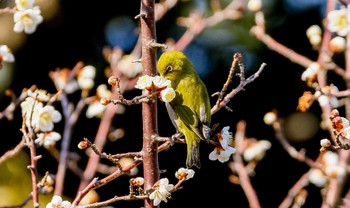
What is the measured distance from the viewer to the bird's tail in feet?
6.40

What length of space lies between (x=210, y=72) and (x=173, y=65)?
2.89 metres

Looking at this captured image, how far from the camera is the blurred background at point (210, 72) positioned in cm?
466

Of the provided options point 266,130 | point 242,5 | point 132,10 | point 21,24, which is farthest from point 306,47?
point 21,24

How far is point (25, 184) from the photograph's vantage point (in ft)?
11.4

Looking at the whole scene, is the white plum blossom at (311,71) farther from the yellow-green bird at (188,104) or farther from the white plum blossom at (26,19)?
the white plum blossom at (26,19)

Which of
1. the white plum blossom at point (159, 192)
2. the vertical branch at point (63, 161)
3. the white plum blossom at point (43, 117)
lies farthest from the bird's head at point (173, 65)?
the white plum blossom at point (159, 192)

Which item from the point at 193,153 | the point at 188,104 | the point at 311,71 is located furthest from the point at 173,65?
the point at 311,71

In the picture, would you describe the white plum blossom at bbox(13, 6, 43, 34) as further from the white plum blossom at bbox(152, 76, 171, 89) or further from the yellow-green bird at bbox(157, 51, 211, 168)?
the white plum blossom at bbox(152, 76, 171, 89)

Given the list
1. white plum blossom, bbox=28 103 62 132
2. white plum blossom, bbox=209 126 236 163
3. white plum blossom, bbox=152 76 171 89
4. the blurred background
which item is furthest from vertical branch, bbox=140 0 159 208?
the blurred background

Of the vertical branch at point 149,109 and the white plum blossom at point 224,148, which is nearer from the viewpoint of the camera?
the vertical branch at point 149,109

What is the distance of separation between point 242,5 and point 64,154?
3.98 ft

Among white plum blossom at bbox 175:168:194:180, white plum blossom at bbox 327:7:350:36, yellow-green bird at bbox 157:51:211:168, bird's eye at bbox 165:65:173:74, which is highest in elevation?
white plum blossom at bbox 327:7:350:36

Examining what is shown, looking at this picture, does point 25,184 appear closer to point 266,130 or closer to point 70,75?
point 70,75

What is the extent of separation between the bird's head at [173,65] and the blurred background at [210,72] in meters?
2.23
